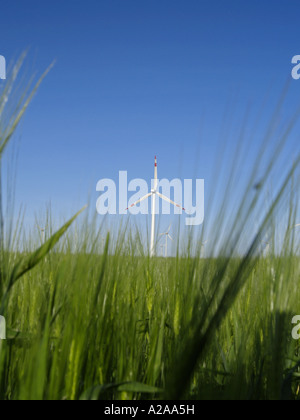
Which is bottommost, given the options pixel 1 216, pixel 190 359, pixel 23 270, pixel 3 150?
pixel 190 359

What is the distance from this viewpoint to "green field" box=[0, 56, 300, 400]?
0.63 meters

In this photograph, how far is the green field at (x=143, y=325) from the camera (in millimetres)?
628

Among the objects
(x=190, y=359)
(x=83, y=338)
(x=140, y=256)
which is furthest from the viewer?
(x=140, y=256)

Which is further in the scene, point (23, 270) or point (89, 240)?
point (89, 240)

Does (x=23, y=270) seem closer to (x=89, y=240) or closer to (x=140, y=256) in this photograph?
(x=89, y=240)

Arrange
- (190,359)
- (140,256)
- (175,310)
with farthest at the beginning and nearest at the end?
(140,256)
(175,310)
(190,359)

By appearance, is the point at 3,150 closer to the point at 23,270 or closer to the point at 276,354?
the point at 23,270

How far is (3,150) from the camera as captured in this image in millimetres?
817

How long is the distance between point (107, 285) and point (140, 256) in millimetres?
613

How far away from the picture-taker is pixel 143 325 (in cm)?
116
